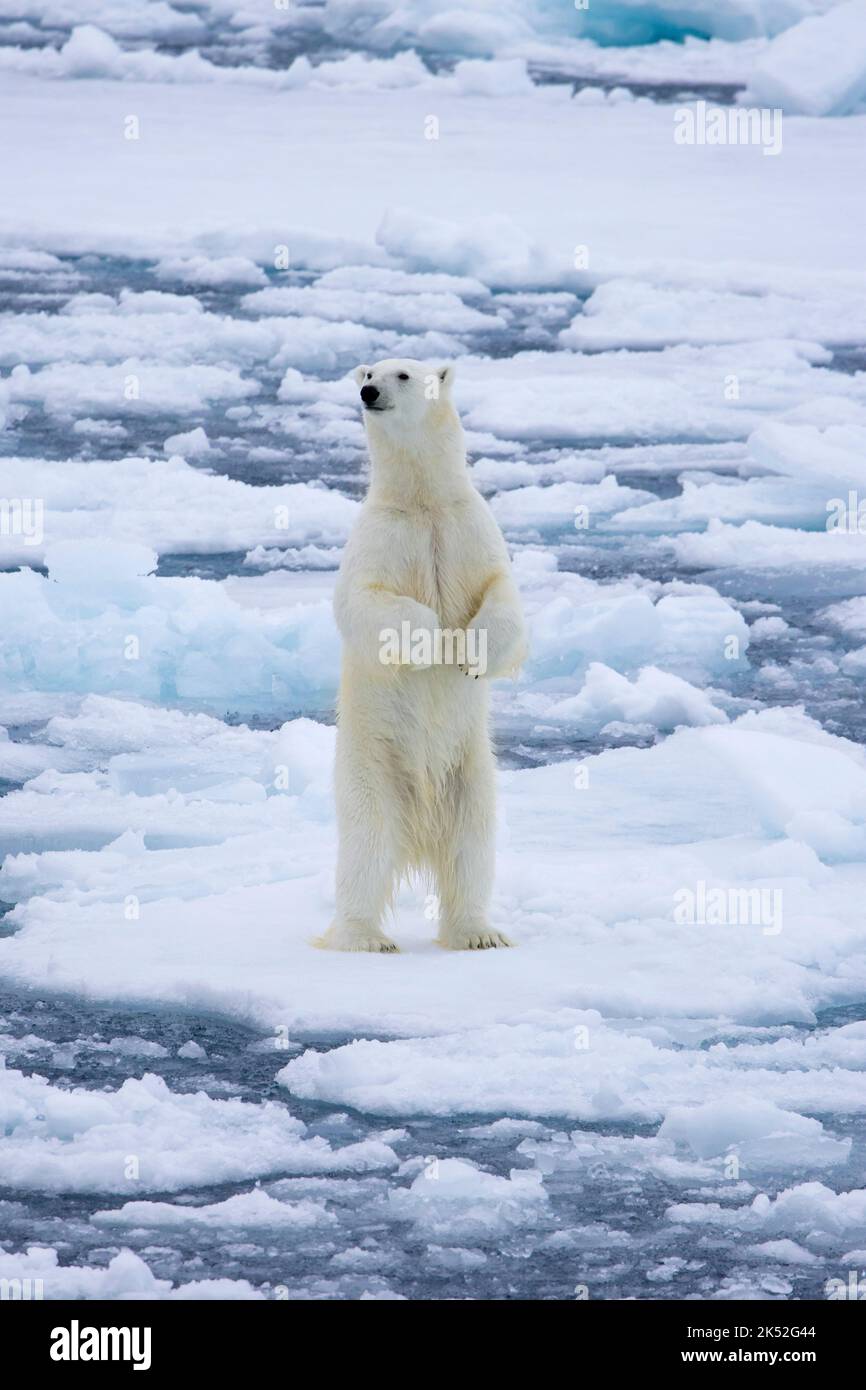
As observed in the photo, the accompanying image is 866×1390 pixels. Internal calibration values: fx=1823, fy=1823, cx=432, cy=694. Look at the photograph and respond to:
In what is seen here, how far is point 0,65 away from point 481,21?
14.0 feet

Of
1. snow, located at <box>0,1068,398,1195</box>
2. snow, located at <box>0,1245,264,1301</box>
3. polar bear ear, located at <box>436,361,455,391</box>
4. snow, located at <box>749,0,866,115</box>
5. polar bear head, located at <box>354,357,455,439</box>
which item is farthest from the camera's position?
snow, located at <box>749,0,866,115</box>

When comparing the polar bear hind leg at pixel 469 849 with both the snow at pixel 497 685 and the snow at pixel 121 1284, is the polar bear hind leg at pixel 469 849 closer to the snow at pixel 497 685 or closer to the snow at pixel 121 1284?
the snow at pixel 497 685

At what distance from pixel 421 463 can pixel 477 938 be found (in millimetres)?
1092

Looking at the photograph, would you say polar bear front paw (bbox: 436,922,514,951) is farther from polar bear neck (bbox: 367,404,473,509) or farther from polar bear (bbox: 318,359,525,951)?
polar bear neck (bbox: 367,404,473,509)

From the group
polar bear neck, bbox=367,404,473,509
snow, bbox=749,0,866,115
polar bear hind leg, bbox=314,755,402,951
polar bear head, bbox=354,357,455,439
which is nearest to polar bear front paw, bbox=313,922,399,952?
polar bear hind leg, bbox=314,755,402,951

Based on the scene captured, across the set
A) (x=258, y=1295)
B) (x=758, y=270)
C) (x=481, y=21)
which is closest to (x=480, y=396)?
(x=758, y=270)

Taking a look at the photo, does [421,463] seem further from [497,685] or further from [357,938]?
[497,685]

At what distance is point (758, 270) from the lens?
41.3 feet

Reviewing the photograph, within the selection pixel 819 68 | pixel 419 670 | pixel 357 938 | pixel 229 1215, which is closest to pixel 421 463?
pixel 419 670

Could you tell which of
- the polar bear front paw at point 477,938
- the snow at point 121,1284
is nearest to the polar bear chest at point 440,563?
the polar bear front paw at point 477,938

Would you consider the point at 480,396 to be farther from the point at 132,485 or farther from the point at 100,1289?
the point at 100,1289

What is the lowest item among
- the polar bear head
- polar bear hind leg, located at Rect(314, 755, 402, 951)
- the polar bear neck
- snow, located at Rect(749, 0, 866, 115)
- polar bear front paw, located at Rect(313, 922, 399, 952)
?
polar bear front paw, located at Rect(313, 922, 399, 952)

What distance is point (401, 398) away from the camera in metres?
4.02

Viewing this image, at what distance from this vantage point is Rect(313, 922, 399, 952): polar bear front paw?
412cm
